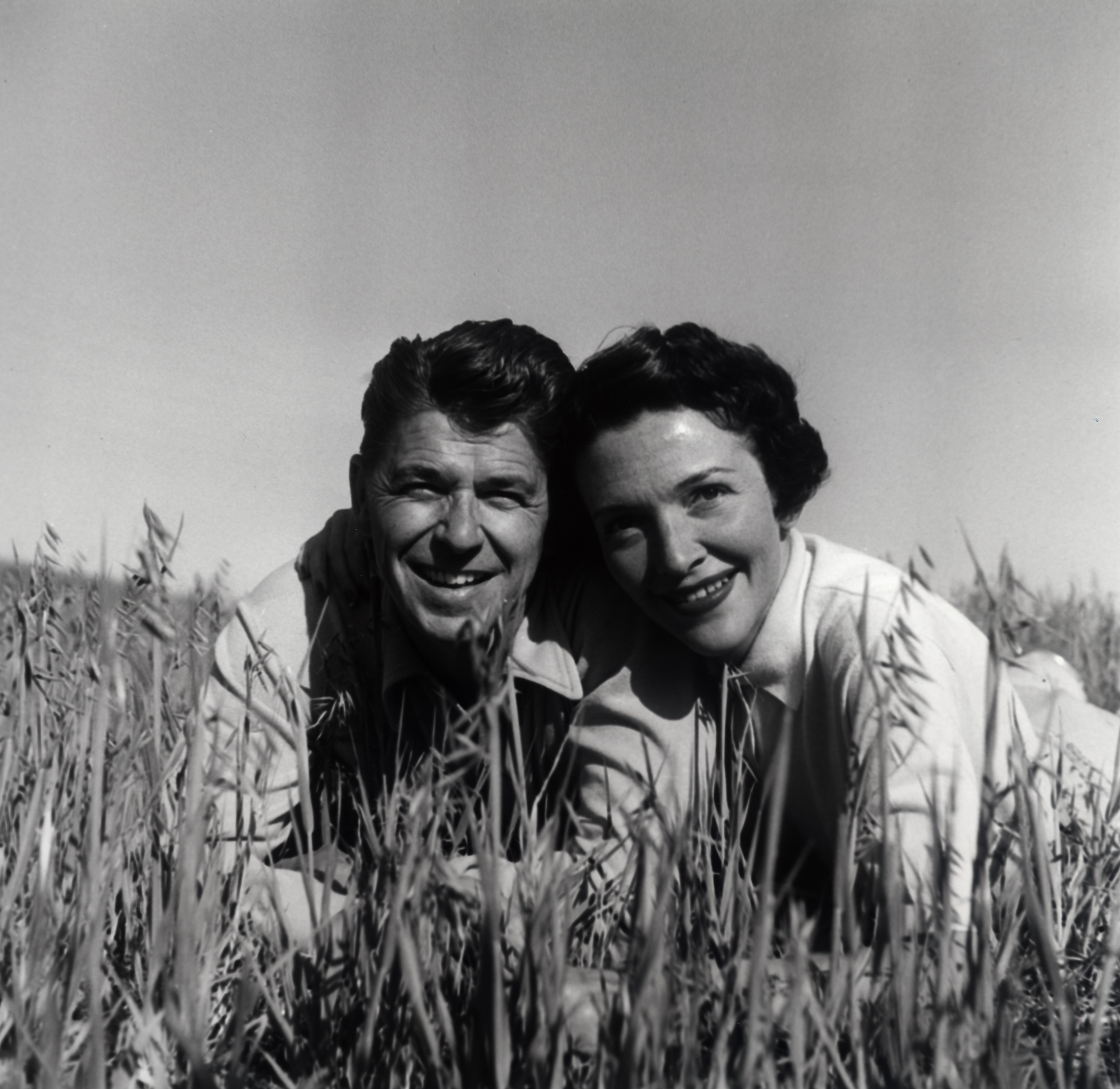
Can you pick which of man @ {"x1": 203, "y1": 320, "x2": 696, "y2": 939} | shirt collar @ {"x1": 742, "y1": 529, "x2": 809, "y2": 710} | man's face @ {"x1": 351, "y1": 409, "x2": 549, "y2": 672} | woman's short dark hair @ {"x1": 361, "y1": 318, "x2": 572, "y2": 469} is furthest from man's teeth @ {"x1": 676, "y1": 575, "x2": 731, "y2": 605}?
woman's short dark hair @ {"x1": 361, "y1": 318, "x2": 572, "y2": 469}

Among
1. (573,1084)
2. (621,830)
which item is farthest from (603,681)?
(573,1084)

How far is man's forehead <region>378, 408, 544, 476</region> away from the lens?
2.54 meters

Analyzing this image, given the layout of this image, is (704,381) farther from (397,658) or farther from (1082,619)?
(1082,619)

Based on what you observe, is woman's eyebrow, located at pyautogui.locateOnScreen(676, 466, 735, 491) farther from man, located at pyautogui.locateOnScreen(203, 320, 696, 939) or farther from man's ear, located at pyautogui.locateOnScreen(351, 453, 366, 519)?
man's ear, located at pyautogui.locateOnScreen(351, 453, 366, 519)

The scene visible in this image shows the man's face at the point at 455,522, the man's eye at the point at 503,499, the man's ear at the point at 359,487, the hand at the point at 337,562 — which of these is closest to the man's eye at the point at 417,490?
the man's face at the point at 455,522

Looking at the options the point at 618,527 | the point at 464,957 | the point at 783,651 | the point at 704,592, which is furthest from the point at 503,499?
the point at 464,957

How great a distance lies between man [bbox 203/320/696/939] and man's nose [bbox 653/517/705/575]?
0.33 metres

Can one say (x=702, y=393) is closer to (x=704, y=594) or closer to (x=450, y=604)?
(x=704, y=594)

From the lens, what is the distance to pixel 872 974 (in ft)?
3.84

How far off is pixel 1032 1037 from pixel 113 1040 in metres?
1.16

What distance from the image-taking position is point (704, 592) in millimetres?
2279

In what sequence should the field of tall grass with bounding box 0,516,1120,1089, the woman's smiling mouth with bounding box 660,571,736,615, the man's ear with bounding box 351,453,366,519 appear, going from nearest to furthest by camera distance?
the field of tall grass with bounding box 0,516,1120,1089 → the woman's smiling mouth with bounding box 660,571,736,615 → the man's ear with bounding box 351,453,366,519

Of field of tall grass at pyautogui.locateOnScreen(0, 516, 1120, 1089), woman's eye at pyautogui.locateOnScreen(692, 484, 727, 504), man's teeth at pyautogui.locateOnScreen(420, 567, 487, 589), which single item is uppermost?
woman's eye at pyautogui.locateOnScreen(692, 484, 727, 504)

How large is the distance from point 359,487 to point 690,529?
2.96 feet
